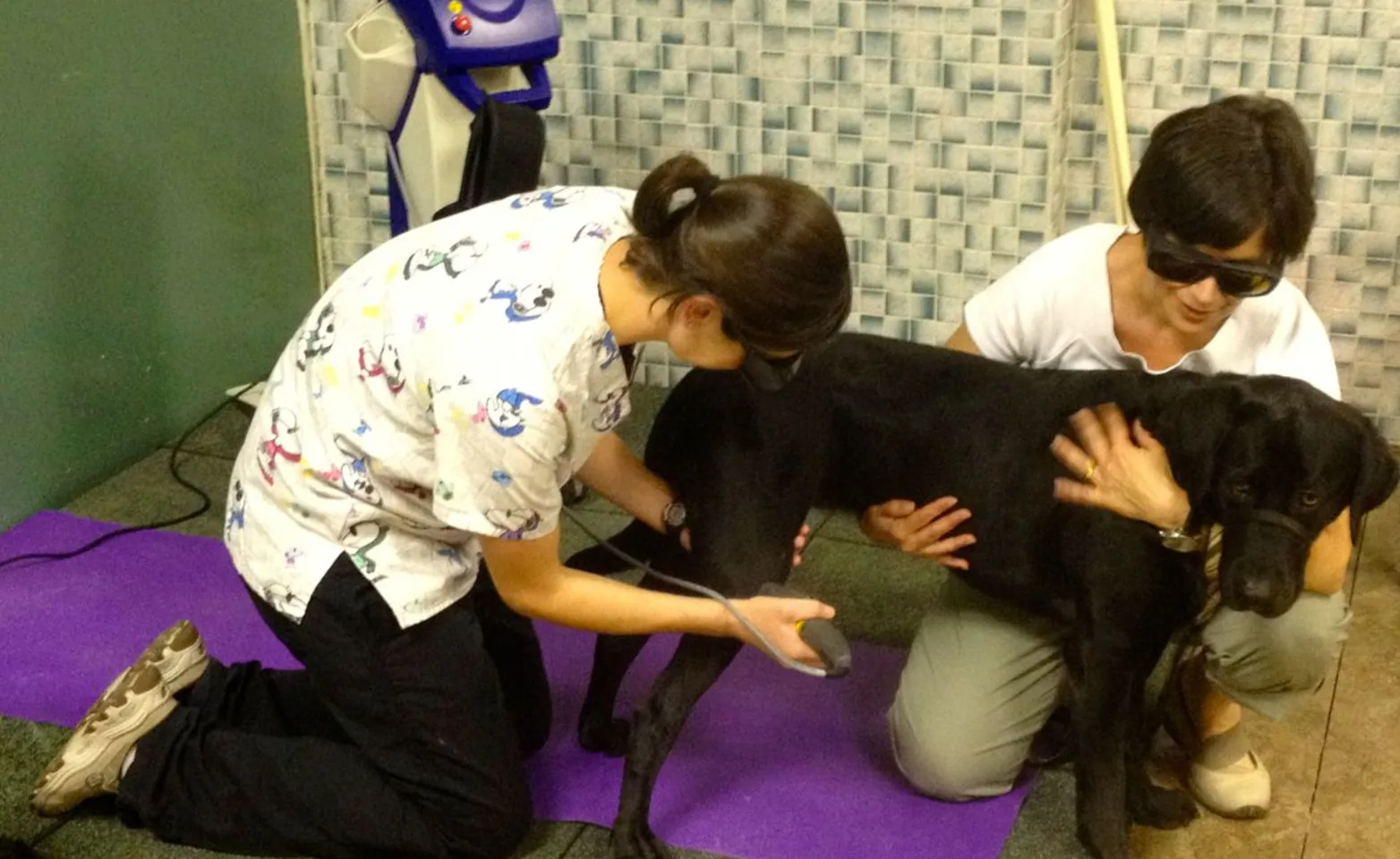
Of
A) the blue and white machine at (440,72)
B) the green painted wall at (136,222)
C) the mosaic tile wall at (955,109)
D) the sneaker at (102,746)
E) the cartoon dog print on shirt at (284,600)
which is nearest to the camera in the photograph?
the cartoon dog print on shirt at (284,600)

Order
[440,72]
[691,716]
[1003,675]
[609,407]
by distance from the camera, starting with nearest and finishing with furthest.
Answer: [609,407]
[1003,675]
[691,716]
[440,72]

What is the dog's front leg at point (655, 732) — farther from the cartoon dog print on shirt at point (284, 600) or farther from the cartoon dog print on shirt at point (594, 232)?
the cartoon dog print on shirt at point (594, 232)

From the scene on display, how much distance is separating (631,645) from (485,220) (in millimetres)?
662

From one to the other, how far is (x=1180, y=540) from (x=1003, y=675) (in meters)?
0.38

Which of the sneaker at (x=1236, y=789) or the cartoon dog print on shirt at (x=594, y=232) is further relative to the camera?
the sneaker at (x=1236, y=789)

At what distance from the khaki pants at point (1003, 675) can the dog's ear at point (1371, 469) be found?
0.20m

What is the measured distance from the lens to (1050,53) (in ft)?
9.34

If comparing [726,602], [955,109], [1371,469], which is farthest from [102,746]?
[955,109]

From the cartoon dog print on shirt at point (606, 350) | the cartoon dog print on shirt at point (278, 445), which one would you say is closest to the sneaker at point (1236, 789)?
the cartoon dog print on shirt at point (606, 350)

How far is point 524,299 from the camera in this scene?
157 cm

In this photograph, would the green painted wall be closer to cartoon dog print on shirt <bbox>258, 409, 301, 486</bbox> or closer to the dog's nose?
cartoon dog print on shirt <bbox>258, 409, 301, 486</bbox>

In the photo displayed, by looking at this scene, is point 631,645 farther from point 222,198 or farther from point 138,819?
point 222,198

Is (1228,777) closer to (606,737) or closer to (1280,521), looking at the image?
(1280,521)

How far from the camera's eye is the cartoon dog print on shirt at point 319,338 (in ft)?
5.67
